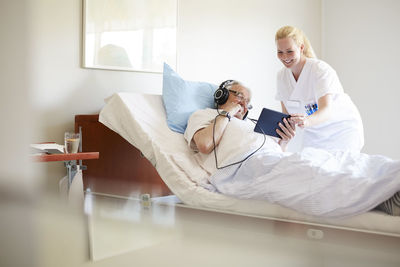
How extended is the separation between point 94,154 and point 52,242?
3.96ft

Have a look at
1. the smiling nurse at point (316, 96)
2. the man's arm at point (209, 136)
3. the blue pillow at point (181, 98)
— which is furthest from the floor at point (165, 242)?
the smiling nurse at point (316, 96)

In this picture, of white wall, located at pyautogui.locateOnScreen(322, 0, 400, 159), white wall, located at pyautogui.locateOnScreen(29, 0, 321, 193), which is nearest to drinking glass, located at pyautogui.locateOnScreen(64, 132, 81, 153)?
white wall, located at pyautogui.locateOnScreen(29, 0, 321, 193)

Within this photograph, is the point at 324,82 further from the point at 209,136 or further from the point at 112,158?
Answer: the point at 112,158

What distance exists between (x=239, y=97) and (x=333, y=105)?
55 cm

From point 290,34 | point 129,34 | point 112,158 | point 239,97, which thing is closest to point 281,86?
point 290,34

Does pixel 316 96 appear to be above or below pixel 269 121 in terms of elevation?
above

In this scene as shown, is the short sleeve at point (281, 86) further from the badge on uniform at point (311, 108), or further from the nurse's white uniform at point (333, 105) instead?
the badge on uniform at point (311, 108)

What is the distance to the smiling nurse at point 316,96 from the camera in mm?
1845

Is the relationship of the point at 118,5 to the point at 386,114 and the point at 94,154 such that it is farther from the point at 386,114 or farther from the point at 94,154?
the point at 386,114

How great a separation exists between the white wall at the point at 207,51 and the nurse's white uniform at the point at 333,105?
0.73 m

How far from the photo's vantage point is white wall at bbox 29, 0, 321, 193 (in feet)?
6.17

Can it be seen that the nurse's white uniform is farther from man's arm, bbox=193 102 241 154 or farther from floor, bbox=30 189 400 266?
floor, bbox=30 189 400 266

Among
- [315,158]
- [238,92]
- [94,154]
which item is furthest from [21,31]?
[238,92]

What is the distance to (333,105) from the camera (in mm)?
1947
